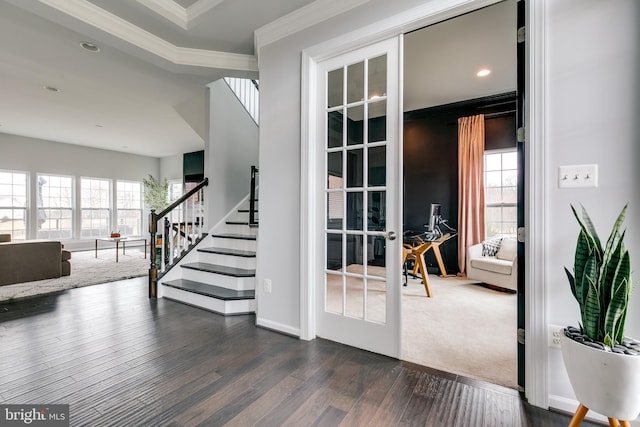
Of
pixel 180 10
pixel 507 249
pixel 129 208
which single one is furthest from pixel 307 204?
pixel 129 208

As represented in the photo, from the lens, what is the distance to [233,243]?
152 inches

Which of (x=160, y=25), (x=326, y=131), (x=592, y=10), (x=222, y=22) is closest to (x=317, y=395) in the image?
(x=326, y=131)

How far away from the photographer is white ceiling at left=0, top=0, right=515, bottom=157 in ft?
7.94

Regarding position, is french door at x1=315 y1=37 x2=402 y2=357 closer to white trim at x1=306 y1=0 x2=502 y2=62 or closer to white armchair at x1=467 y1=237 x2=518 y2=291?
white trim at x1=306 y1=0 x2=502 y2=62

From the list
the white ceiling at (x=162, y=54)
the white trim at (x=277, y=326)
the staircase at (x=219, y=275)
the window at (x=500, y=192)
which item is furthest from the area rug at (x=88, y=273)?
the window at (x=500, y=192)

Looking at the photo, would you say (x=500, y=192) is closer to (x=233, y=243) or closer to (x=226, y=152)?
(x=233, y=243)

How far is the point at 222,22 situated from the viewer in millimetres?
2600

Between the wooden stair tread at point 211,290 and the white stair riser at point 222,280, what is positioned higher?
the white stair riser at point 222,280

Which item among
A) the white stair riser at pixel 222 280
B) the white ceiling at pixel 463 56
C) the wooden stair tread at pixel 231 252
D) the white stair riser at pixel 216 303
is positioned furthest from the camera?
the wooden stair tread at pixel 231 252

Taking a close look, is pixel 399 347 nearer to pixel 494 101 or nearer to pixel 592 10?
pixel 592 10

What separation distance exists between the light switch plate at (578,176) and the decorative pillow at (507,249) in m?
2.85

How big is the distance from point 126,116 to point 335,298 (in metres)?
5.59

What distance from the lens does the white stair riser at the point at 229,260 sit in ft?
11.1

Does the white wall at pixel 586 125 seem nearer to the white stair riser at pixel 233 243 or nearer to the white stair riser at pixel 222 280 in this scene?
the white stair riser at pixel 222 280
